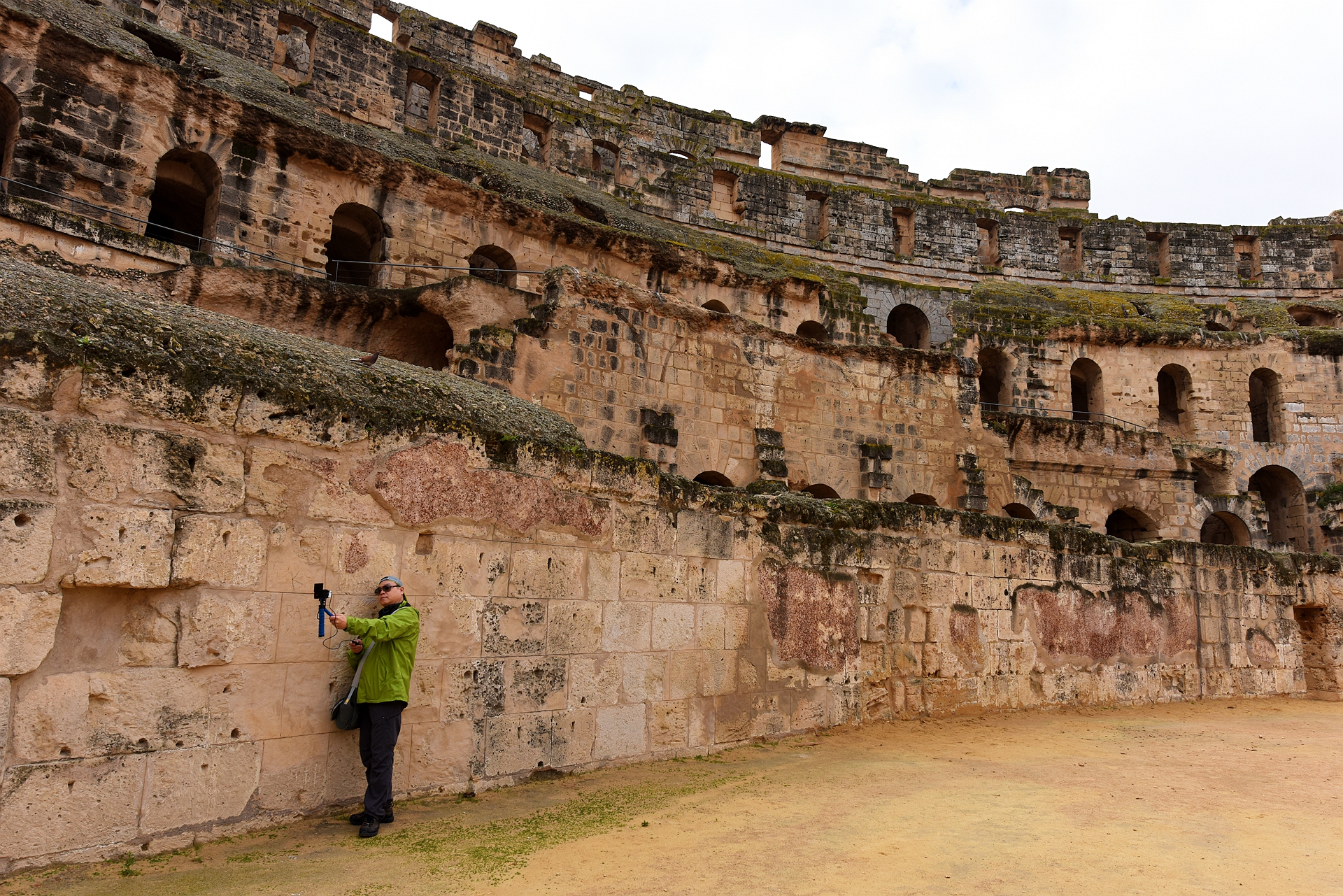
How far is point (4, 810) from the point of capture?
3.37 m

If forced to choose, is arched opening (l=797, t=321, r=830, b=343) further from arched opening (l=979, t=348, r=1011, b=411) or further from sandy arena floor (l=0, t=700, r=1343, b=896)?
sandy arena floor (l=0, t=700, r=1343, b=896)

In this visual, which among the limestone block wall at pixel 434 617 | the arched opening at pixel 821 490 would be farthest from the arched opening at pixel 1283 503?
the limestone block wall at pixel 434 617

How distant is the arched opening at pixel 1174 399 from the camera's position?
22516mm

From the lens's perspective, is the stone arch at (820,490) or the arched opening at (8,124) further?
the stone arch at (820,490)

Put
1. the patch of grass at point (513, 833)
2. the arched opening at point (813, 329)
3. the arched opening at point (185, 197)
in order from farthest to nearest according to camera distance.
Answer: the arched opening at point (813, 329)
the arched opening at point (185, 197)
the patch of grass at point (513, 833)

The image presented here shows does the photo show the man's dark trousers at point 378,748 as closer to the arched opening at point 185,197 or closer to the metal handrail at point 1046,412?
the arched opening at point 185,197

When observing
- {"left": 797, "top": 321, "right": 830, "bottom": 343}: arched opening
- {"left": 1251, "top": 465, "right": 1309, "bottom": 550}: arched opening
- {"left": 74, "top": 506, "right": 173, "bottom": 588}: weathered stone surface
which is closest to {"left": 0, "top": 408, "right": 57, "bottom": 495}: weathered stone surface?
{"left": 74, "top": 506, "right": 173, "bottom": 588}: weathered stone surface

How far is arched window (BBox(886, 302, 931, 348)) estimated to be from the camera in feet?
81.9

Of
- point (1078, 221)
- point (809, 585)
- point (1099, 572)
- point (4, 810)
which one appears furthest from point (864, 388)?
point (1078, 221)

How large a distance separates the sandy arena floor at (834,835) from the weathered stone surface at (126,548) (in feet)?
3.83

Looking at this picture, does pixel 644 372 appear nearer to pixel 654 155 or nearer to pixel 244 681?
pixel 244 681

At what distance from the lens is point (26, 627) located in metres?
3.50

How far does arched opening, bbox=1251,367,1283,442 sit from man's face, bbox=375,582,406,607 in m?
24.6

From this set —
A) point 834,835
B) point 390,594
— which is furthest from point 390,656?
point 834,835
